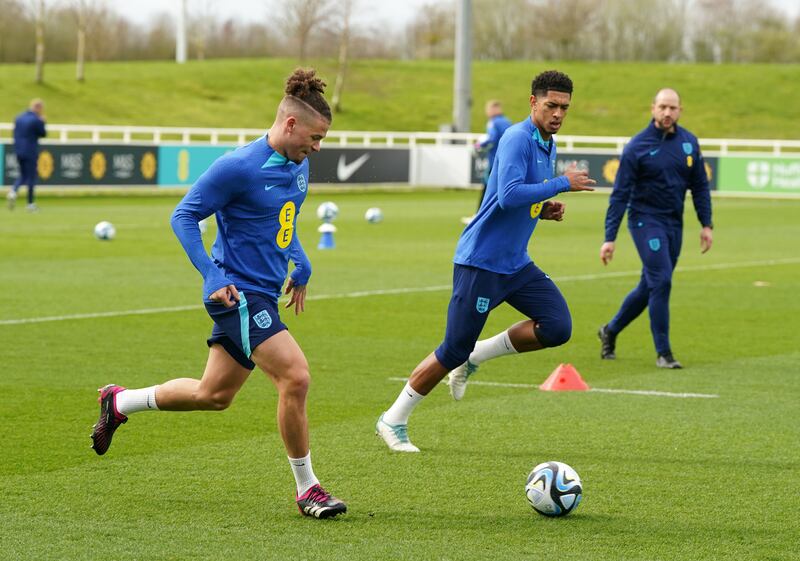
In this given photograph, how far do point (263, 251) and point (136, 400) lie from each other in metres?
1.11

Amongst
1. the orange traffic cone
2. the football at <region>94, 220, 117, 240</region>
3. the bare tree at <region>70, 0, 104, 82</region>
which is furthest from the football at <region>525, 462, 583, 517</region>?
the bare tree at <region>70, 0, 104, 82</region>

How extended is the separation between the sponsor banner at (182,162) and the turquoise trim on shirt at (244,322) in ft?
96.7

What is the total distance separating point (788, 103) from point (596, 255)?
63643 millimetres

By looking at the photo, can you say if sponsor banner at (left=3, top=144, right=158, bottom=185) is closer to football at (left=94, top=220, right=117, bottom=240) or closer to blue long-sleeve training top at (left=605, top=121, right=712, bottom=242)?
football at (left=94, top=220, right=117, bottom=240)

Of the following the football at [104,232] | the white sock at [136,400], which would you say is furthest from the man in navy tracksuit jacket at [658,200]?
the football at [104,232]

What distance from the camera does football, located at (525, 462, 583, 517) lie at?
6.46 meters

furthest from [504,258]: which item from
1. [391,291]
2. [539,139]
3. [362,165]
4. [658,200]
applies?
[362,165]

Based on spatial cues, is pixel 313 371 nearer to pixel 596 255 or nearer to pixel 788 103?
pixel 596 255

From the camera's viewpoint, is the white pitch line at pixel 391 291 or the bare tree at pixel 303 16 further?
the bare tree at pixel 303 16

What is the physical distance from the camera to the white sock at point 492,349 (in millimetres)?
8531

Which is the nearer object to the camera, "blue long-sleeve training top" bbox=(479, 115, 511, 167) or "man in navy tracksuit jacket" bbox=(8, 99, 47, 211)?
"blue long-sleeve training top" bbox=(479, 115, 511, 167)

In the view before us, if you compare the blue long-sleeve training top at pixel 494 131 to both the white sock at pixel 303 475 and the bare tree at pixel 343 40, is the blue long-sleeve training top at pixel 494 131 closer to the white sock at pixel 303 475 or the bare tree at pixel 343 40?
the white sock at pixel 303 475

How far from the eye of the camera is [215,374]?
6.66 m

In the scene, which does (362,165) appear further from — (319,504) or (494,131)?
(319,504)
